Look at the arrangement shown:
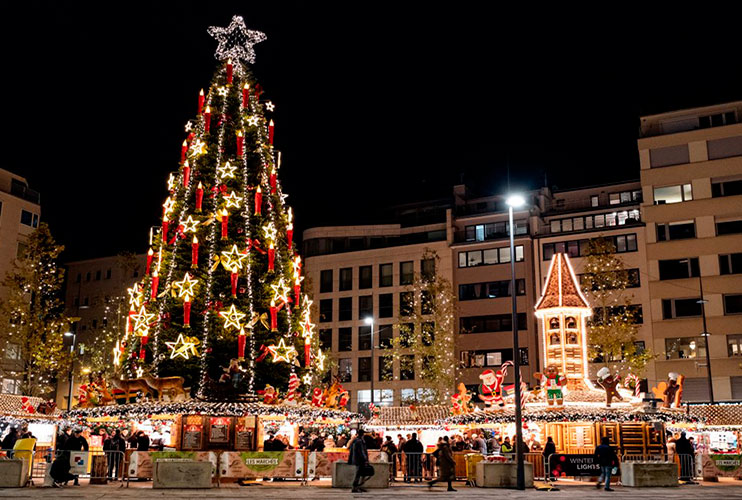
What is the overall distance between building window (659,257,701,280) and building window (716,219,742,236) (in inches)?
97.0

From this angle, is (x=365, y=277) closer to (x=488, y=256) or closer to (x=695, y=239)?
(x=488, y=256)

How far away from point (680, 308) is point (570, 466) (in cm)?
3300

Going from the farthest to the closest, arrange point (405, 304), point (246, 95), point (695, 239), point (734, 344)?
point (405, 304) → point (695, 239) → point (734, 344) → point (246, 95)

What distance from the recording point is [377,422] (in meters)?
41.9

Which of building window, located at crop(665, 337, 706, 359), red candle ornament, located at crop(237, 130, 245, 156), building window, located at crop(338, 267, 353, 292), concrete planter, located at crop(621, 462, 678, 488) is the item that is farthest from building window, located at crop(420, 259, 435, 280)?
concrete planter, located at crop(621, 462, 678, 488)

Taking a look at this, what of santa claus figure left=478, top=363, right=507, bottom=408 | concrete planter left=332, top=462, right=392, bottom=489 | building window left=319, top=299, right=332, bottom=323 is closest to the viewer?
concrete planter left=332, top=462, right=392, bottom=489

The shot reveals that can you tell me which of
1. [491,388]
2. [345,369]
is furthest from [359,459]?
[345,369]

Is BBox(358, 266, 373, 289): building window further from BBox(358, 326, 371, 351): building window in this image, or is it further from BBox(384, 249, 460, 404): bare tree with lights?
BBox(384, 249, 460, 404): bare tree with lights

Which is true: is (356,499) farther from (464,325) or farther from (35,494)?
(464,325)

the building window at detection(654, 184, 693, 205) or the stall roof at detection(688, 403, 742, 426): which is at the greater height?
the building window at detection(654, 184, 693, 205)

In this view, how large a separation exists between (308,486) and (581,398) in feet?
42.2

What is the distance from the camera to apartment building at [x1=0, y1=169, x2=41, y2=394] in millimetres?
62250

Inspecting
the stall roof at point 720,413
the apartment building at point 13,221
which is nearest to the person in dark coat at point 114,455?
the stall roof at point 720,413

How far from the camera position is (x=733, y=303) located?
5362 cm
